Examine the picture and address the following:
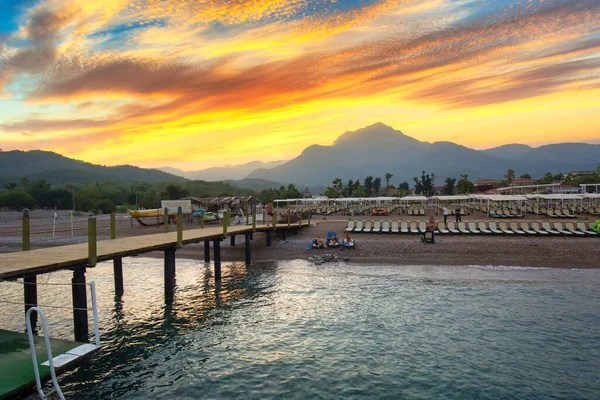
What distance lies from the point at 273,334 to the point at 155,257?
17937 mm

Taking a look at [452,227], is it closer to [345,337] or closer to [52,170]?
[345,337]

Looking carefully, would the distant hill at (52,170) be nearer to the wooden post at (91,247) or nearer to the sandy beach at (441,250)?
the sandy beach at (441,250)

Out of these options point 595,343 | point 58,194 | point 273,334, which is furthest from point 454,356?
point 58,194

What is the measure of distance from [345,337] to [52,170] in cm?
18098

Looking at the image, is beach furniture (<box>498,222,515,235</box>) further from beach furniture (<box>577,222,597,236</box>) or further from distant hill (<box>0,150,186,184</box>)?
distant hill (<box>0,150,186,184</box>)

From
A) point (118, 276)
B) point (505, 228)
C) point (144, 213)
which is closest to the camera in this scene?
point (118, 276)

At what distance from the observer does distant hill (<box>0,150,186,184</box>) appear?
144 m

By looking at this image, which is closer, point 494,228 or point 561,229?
point 561,229

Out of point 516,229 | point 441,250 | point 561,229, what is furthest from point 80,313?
point 561,229

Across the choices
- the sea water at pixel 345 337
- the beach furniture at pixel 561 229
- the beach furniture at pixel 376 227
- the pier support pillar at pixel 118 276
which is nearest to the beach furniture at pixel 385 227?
the beach furniture at pixel 376 227

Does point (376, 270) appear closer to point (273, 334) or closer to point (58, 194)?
point (273, 334)

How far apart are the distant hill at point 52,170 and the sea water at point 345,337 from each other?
147 m

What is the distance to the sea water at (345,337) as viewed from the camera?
8.92 metres

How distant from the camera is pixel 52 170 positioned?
513ft
